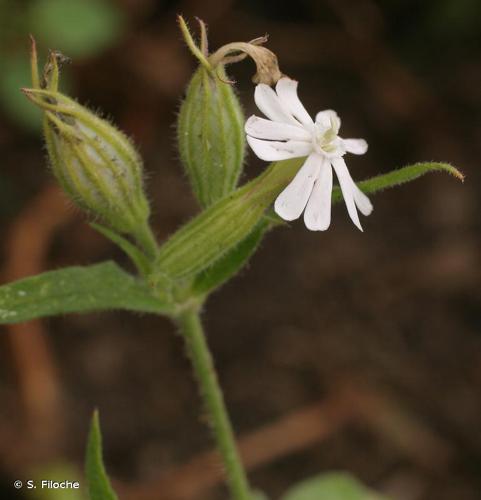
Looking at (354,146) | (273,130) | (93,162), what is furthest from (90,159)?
(354,146)

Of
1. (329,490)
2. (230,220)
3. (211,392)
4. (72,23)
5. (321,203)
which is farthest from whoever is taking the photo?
(72,23)

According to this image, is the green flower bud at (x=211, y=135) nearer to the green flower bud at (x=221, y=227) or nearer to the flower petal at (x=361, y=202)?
the green flower bud at (x=221, y=227)

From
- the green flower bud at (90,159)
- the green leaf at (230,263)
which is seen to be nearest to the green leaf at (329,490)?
the green leaf at (230,263)

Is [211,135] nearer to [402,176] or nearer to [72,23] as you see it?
[402,176]

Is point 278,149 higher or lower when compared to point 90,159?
lower

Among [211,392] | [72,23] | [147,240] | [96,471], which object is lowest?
[96,471]

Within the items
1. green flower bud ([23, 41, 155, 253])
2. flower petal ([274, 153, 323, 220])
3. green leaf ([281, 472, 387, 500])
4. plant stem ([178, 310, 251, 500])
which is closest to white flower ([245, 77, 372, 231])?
flower petal ([274, 153, 323, 220])

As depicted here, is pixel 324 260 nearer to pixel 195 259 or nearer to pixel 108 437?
pixel 108 437
